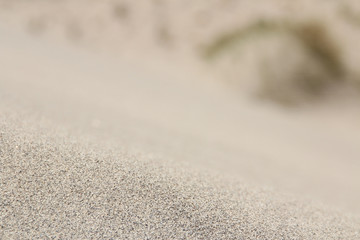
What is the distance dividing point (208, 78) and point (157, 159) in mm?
2083

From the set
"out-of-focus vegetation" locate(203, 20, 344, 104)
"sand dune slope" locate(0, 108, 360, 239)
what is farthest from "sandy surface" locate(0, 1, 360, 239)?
→ "out-of-focus vegetation" locate(203, 20, 344, 104)

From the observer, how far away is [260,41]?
2.89 meters

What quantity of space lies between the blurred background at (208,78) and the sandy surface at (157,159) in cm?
2

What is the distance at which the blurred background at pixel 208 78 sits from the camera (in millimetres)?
1420

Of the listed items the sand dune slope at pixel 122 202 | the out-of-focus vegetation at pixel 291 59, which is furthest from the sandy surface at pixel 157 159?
the out-of-focus vegetation at pixel 291 59

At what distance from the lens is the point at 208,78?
2.97 m

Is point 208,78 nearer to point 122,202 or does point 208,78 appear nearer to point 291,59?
point 291,59

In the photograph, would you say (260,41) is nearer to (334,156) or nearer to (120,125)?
(334,156)

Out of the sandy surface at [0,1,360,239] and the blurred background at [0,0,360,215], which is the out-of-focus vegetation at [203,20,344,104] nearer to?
the blurred background at [0,0,360,215]

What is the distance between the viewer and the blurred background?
1.42m

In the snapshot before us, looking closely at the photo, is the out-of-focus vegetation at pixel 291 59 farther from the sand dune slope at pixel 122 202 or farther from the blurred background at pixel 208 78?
the sand dune slope at pixel 122 202

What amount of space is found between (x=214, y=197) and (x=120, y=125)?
647 mm

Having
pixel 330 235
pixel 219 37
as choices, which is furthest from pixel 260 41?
pixel 330 235

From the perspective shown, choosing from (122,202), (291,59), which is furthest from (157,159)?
(291,59)
